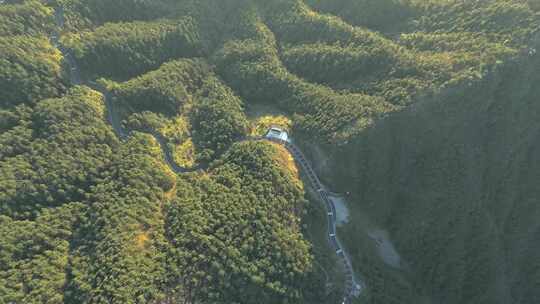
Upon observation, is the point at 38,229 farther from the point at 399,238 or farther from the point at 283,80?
the point at 399,238

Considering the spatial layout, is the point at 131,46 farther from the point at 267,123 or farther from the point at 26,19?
the point at 267,123

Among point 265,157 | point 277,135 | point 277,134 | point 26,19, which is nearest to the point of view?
point 265,157

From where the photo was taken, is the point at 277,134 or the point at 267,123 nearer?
the point at 277,134

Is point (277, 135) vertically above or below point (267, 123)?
below

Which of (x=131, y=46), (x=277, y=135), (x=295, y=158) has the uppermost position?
(x=131, y=46)

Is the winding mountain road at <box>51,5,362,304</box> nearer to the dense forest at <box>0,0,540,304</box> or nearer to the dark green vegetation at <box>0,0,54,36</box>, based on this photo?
the dense forest at <box>0,0,540,304</box>

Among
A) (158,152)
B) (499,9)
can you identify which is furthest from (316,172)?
(499,9)

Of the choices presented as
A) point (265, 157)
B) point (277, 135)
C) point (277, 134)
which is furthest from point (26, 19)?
point (265, 157)
